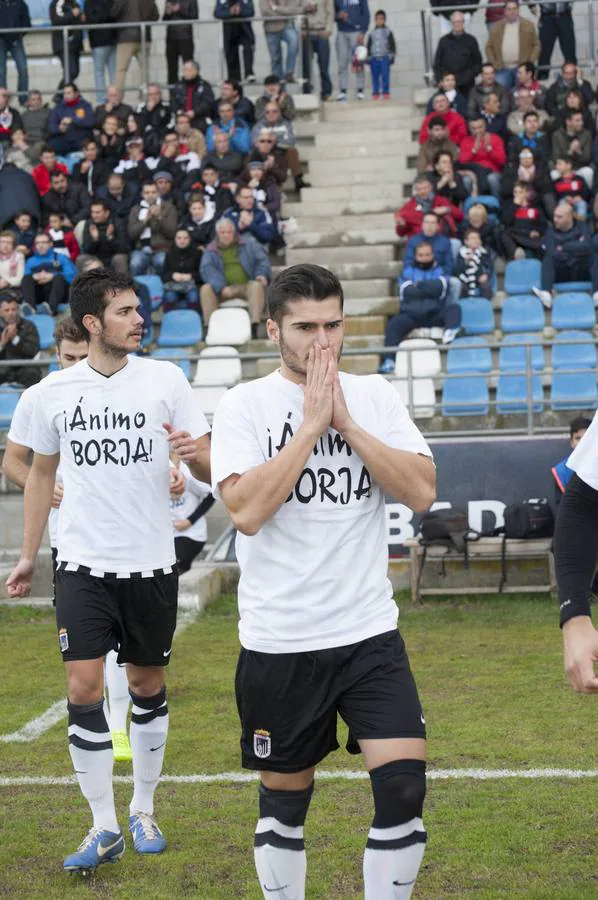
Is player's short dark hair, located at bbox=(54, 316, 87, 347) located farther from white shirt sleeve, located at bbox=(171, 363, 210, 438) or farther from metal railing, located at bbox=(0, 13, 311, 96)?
metal railing, located at bbox=(0, 13, 311, 96)

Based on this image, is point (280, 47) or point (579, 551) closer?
point (579, 551)

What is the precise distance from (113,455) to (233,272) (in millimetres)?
11920

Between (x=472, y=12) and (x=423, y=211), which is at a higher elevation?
(x=472, y=12)

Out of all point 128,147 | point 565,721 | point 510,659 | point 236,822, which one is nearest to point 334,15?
point 128,147

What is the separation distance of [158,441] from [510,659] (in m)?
4.94

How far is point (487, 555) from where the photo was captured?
490 inches

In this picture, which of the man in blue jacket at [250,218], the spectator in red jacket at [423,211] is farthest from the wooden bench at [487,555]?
the man in blue jacket at [250,218]

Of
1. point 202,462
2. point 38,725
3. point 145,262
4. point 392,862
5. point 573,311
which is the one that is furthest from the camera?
point 145,262

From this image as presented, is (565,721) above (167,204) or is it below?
below

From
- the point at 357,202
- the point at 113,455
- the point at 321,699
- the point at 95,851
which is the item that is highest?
the point at 357,202

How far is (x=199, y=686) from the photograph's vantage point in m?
9.38

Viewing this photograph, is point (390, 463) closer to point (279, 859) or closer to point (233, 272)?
point (279, 859)

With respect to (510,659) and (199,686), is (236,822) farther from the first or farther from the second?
(510,659)

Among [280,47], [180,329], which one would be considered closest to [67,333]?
[180,329]
